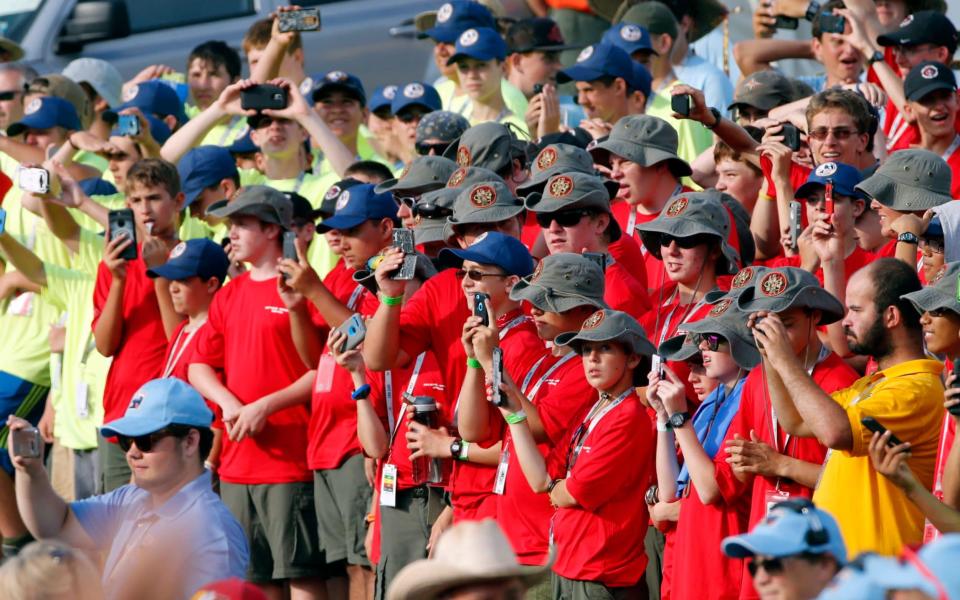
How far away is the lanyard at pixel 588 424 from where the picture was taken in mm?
6859

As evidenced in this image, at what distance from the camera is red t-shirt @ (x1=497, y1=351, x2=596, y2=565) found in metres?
7.12

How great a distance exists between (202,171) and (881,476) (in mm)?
5403

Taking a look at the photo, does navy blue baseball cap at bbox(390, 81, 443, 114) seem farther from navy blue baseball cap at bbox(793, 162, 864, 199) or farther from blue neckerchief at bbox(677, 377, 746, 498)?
blue neckerchief at bbox(677, 377, 746, 498)

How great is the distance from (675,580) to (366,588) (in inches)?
94.3

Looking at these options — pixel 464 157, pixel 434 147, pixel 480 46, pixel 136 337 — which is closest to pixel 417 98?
pixel 480 46

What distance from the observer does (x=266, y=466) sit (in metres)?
8.76

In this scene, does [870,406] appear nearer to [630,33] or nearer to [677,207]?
[677,207]

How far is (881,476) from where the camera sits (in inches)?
237

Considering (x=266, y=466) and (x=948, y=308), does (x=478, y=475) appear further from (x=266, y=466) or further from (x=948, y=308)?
(x=948, y=308)

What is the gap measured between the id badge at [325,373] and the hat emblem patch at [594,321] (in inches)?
73.9

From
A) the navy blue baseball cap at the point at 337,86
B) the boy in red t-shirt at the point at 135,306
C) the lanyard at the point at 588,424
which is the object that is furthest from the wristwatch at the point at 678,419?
the navy blue baseball cap at the point at 337,86

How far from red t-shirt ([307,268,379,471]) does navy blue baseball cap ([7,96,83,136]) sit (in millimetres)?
3816

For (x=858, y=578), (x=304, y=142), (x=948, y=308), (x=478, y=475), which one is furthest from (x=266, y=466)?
(x=858, y=578)

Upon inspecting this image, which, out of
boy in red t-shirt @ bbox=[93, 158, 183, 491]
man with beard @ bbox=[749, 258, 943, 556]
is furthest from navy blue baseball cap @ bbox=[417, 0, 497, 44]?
man with beard @ bbox=[749, 258, 943, 556]
